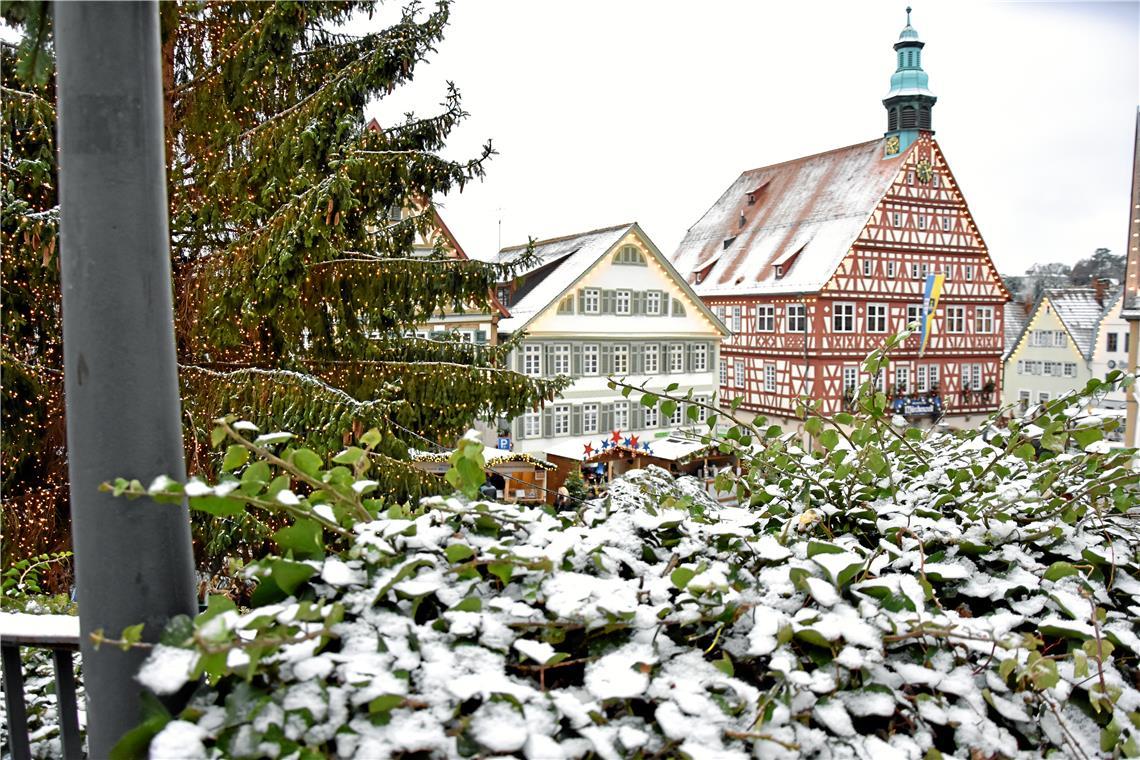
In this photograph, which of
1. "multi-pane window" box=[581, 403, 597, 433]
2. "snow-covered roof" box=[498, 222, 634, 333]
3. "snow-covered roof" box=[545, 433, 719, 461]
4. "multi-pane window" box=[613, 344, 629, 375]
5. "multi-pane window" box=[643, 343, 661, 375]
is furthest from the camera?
"multi-pane window" box=[643, 343, 661, 375]

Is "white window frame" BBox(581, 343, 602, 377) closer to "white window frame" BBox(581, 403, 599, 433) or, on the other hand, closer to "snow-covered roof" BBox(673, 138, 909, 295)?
"white window frame" BBox(581, 403, 599, 433)

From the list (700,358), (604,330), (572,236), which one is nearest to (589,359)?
(604,330)

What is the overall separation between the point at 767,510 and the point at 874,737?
632 mm

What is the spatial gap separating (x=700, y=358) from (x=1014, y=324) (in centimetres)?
1672

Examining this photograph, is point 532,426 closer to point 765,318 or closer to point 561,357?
point 561,357

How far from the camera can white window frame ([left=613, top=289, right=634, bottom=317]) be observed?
16.8 m

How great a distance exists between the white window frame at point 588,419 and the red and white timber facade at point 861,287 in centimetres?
490

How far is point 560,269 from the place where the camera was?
16922mm

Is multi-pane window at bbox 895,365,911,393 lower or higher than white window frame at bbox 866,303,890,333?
lower

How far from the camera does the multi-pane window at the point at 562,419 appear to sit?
16.2 m

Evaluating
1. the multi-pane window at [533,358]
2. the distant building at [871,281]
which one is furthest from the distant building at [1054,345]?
the multi-pane window at [533,358]

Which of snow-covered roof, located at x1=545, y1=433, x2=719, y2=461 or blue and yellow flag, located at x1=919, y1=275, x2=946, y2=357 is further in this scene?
blue and yellow flag, located at x1=919, y1=275, x2=946, y2=357

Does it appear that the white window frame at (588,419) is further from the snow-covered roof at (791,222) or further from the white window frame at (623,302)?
the snow-covered roof at (791,222)

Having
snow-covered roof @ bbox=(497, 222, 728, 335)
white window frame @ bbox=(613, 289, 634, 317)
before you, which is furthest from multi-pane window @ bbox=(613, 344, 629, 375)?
snow-covered roof @ bbox=(497, 222, 728, 335)
